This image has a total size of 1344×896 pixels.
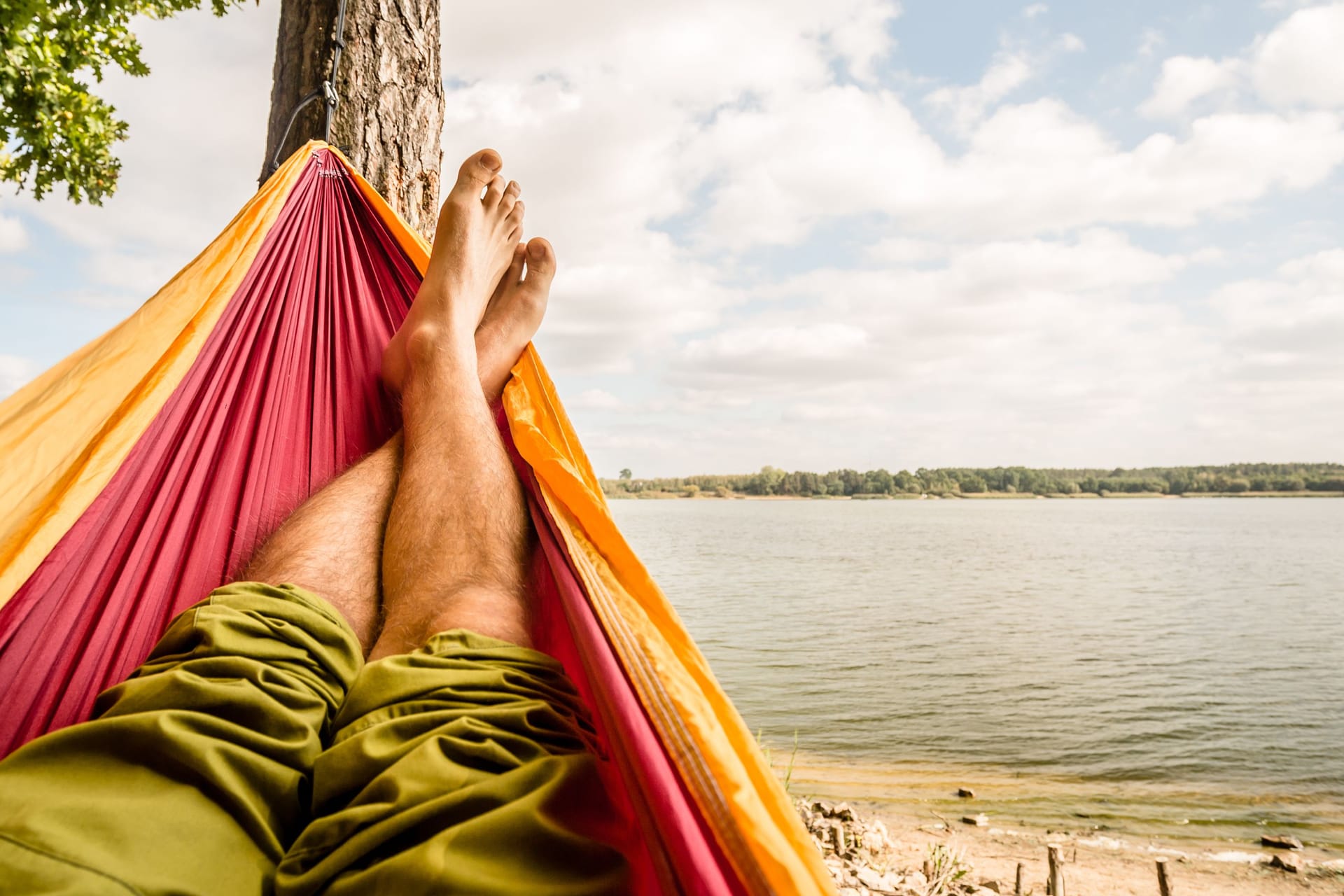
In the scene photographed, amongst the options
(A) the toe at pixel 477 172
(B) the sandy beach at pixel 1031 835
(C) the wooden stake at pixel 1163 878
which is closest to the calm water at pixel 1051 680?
(B) the sandy beach at pixel 1031 835

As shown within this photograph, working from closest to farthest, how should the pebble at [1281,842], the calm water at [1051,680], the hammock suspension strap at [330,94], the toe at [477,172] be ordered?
1. the toe at [477,172]
2. the hammock suspension strap at [330,94]
3. the pebble at [1281,842]
4. the calm water at [1051,680]

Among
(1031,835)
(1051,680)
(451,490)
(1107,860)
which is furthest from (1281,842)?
(451,490)

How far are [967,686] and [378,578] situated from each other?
6006mm

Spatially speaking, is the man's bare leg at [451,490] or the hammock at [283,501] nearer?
the hammock at [283,501]

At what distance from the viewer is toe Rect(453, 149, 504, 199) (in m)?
1.66

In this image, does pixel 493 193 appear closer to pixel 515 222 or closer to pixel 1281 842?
pixel 515 222

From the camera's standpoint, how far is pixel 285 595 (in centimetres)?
75

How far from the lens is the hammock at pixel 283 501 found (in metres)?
0.58

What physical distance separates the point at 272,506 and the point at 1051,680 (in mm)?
6807

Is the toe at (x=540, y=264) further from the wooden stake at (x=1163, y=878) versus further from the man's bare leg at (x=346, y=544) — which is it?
the wooden stake at (x=1163, y=878)

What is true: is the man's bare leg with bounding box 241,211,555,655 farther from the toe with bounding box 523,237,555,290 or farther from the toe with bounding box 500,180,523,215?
the toe with bounding box 500,180,523,215

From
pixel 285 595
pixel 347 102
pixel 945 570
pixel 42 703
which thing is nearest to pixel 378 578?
pixel 285 595

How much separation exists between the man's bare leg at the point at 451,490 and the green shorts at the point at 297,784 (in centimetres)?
16

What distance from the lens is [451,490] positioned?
1020mm
